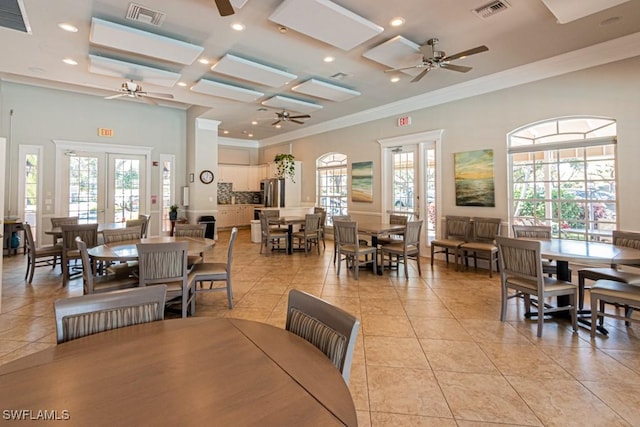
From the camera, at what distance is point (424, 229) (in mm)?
6805

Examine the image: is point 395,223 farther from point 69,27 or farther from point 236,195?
point 236,195

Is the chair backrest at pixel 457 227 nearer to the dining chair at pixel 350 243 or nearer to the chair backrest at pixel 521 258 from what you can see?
the dining chair at pixel 350 243

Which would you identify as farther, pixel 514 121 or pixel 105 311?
pixel 514 121

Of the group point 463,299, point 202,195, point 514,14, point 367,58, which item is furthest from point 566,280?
point 202,195

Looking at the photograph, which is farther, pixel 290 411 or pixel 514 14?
pixel 514 14

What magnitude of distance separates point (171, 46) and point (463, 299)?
197 inches

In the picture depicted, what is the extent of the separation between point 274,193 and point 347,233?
208 inches

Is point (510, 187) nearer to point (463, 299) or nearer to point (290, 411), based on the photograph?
point (463, 299)

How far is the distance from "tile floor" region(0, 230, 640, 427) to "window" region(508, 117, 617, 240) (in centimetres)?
144

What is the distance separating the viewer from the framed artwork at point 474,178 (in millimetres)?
5680

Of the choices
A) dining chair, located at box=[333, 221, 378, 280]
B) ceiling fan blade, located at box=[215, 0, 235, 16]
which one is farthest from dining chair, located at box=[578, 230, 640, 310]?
→ ceiling fan blade, located at box=[215, 0, 235, 16]

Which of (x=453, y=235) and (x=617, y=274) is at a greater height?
(x=453, y=235)

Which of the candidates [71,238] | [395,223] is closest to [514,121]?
[395,223]

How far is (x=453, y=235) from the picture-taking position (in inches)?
237
